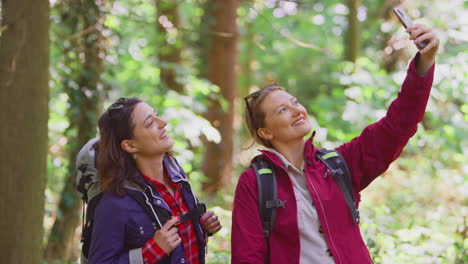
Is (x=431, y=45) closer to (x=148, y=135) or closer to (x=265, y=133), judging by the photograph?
(x=265, y=133)

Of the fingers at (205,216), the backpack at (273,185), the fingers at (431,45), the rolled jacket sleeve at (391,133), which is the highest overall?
the fingers at (431,45)

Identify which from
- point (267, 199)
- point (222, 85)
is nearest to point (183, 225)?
point (267, 199)

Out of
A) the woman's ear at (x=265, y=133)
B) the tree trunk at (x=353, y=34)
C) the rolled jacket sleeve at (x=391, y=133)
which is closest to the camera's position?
the rolled jacket sleeve at (x=391, y=133)

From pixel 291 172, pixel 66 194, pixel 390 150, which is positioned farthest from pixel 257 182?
pixel 66 194

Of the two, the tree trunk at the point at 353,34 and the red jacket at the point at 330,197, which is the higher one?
the tree trunk at the point at 353,34

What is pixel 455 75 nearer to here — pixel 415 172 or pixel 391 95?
pixel 391 95

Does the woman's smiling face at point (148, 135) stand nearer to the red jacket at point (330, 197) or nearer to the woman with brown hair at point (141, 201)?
the woman with brown hair at point (141, 201)

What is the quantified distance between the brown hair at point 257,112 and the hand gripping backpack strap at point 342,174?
404 mm

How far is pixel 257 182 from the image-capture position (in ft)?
10.2

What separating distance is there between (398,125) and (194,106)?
504 centimetres

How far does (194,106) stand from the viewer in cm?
773

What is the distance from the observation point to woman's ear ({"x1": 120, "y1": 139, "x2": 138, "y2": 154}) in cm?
324

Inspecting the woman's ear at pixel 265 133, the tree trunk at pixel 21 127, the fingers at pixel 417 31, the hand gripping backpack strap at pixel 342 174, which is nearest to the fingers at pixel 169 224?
the woman's ear at pixel 265 133

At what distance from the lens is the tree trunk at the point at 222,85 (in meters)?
10.3
